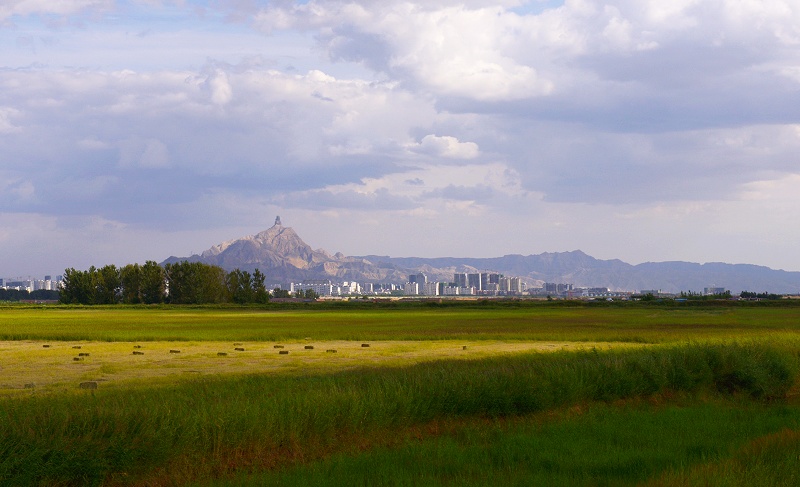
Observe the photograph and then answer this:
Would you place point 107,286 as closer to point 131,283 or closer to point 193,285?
point 131,283

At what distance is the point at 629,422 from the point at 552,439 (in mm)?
3004

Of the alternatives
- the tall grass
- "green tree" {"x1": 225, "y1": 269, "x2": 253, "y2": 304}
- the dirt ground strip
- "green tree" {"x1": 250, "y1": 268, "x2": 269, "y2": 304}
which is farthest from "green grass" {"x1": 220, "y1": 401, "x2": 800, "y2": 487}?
"green tree" {"x1": 250, "y1": 268, "x2": 269, "y2": 304}

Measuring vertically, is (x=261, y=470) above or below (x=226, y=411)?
below

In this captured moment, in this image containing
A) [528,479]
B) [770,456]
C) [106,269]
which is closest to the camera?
[528,479]

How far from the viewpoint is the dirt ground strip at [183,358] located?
23.5 m

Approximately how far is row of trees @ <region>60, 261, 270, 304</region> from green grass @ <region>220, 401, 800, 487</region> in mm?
137679

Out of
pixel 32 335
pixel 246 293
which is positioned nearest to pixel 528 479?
pixel 32 335

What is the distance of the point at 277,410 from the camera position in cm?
1335

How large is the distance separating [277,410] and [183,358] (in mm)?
18921

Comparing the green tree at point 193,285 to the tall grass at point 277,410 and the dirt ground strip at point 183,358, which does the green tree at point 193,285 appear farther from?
the tall grass at point 277,410

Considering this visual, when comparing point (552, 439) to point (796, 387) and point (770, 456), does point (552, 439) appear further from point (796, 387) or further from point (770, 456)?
point (796, 387)

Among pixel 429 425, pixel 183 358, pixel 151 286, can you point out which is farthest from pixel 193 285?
pixel 429 425

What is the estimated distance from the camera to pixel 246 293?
151875mm

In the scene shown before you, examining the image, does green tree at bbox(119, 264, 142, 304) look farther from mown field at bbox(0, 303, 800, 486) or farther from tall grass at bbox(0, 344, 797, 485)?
tall grass at bbox(0, 344, 797, 485)
